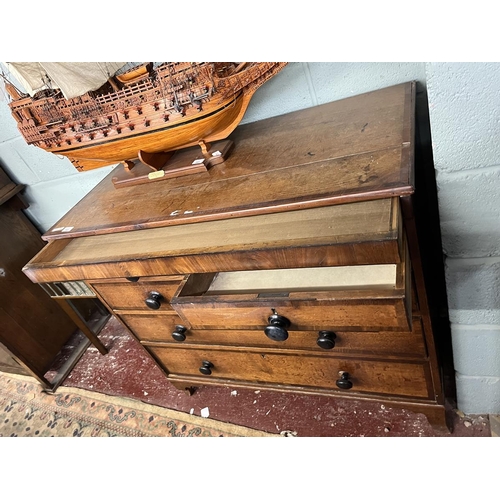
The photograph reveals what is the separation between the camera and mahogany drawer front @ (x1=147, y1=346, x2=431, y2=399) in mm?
1006

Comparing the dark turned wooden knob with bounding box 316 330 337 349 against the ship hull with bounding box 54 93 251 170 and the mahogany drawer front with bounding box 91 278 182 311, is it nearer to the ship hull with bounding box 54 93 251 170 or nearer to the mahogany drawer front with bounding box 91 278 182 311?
the mahogany drawer front with bounding box 91 278 182 311

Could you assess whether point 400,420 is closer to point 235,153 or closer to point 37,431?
point 235,153

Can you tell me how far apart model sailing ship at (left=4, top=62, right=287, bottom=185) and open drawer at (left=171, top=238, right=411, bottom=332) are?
1.39ft

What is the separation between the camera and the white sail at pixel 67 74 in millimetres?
907

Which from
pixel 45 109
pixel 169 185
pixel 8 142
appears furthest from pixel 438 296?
pixel 8 142

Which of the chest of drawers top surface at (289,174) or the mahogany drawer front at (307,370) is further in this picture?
the mahogany drawer front at (307,370)

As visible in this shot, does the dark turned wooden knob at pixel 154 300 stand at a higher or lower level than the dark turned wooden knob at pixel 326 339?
higher

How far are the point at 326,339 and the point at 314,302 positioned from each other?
0.14 metres

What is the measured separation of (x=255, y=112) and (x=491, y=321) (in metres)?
0.94

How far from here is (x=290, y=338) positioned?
0.99m

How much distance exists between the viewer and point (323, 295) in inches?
29.5

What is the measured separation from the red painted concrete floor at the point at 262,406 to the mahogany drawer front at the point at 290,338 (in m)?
0.16

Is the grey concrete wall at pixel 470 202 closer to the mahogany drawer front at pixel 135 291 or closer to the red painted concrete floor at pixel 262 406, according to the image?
the red painted concrete floor at pixel 262 406

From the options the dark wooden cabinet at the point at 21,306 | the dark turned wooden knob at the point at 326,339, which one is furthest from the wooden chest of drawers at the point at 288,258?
the dark wooden cabinet at the point at 21,306
